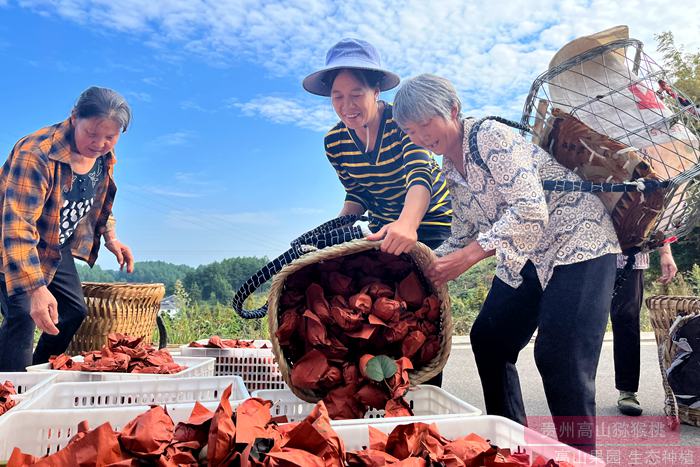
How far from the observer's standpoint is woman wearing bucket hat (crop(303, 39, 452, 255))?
2.07 metres

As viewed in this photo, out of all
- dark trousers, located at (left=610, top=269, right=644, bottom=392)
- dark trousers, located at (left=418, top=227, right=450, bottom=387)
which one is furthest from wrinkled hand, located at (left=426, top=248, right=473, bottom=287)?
dark trousers, located at (left=610, top=269, right=644, bottom=392)

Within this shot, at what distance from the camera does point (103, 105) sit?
247 cm

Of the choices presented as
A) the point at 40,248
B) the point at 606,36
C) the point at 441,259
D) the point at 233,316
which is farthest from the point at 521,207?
the point at 233,316

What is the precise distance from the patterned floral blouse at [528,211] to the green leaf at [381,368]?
436mm

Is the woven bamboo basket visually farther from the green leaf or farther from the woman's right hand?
the woman's right hand

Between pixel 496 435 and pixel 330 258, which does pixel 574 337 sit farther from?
pixel 330 258

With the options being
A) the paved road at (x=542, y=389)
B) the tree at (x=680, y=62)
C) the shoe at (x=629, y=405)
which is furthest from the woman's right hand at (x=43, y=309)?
the tree at (x=680, y=62)

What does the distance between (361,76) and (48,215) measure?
5.38 ft

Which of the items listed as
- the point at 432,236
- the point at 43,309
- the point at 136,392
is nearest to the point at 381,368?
the point at 136,392

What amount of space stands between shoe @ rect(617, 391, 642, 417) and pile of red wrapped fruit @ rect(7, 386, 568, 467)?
2307mm

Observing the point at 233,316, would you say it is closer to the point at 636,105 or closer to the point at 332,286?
the point at 332,286

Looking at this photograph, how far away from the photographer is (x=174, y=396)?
1.74 metres

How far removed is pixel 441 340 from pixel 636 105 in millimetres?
983

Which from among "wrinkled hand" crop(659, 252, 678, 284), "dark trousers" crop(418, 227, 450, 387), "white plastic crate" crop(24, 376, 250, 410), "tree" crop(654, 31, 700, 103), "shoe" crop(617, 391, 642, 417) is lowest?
"shoe" crop(617, 391, 642, 417)
